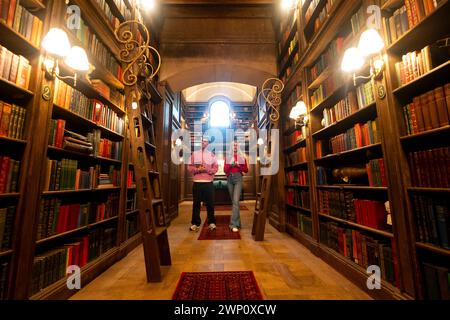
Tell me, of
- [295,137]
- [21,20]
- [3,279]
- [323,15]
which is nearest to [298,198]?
[295,137]

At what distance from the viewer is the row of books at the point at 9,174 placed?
108cm

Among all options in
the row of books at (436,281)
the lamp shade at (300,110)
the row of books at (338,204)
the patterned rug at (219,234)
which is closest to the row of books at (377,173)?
the row of books at (338,204)

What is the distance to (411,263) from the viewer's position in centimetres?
112

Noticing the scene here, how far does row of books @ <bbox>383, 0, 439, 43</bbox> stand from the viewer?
1090 millimetres

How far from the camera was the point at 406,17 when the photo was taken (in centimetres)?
121

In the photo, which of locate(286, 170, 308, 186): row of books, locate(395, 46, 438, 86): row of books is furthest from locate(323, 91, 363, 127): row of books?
locate(286, 170, 308, 186): row of books

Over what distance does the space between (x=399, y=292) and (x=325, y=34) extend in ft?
7.61

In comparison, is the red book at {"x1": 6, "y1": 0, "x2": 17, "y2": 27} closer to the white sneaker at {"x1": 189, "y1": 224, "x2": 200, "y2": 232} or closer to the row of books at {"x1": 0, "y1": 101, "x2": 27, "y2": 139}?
the row of books at {"x1": 0, "y1": 101, "x2": 27, "y2": 139}

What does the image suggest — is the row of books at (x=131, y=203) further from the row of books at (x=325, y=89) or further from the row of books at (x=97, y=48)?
the row of books at (x=325, y=89)

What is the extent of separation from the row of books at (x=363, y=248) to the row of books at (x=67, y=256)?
2292mm

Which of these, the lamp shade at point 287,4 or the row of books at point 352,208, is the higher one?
the lamp shade at point 287,4

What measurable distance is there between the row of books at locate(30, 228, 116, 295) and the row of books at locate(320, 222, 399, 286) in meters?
2.29
